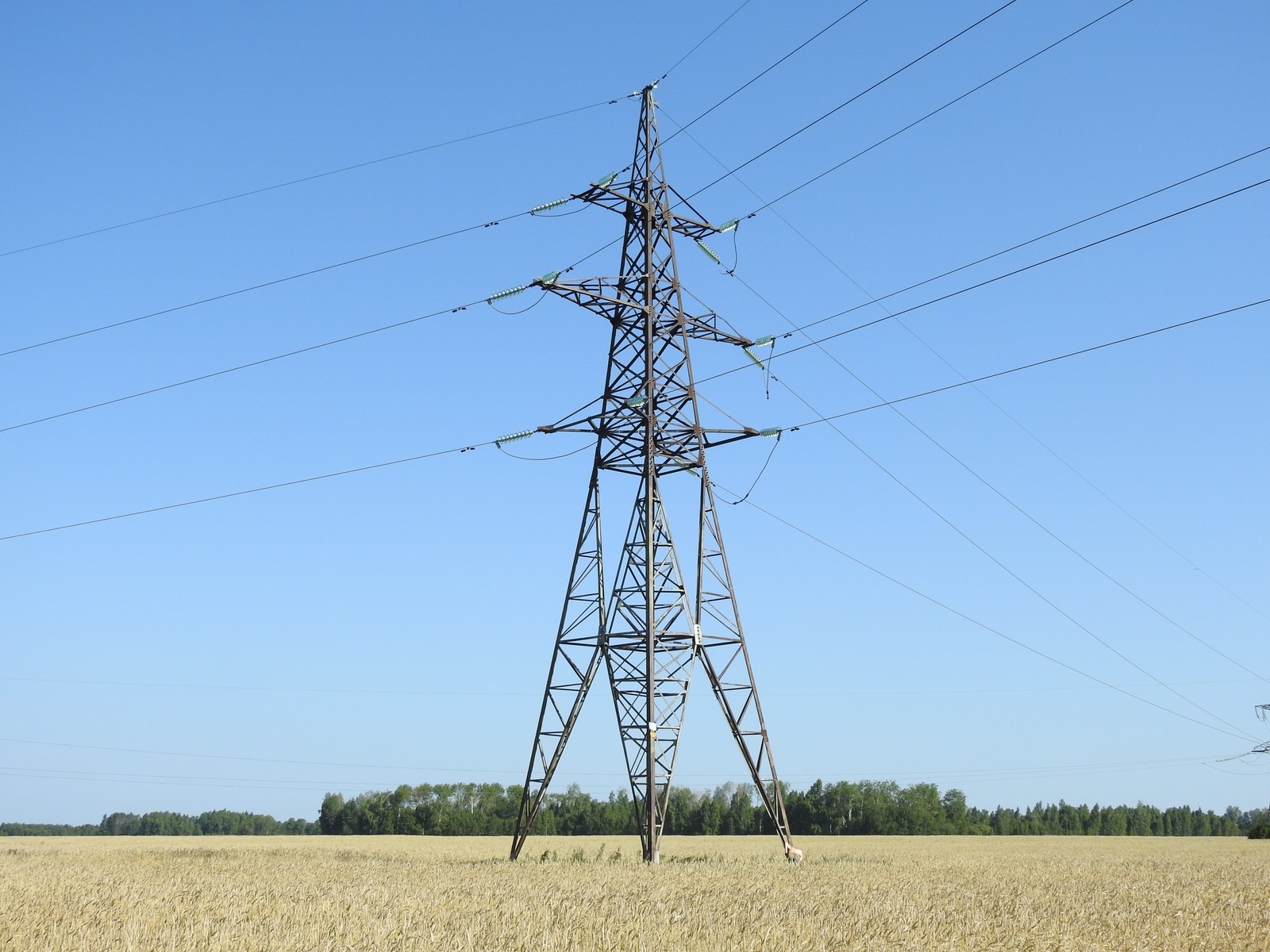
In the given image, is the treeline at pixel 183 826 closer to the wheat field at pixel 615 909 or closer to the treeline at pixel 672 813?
the treeline at pixel 672 813

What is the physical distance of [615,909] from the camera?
624 inches

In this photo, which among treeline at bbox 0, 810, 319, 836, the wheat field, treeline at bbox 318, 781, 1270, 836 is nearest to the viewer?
the wheat field

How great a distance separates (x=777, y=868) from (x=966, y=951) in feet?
39.3

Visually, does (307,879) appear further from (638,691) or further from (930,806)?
(930,806)

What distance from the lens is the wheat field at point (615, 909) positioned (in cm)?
1334

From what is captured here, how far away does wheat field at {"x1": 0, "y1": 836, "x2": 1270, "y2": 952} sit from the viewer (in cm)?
1334

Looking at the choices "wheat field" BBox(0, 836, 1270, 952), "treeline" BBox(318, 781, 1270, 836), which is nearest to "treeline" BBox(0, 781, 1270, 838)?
"treeline" BBox(318, 781, 1270, 836)

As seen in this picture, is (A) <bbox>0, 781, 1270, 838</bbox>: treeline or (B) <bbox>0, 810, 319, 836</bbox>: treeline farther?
(B) <bbox>0, 810, 319, 836</bbox>: treeline

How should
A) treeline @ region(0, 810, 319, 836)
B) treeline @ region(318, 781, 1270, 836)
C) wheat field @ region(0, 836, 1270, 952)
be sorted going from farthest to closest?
treeline @ region(0, 810, 319, 836) < treeline @ region(318, 781, 1270, 836) < wheat field @ region(0, 836, 1270, 952)

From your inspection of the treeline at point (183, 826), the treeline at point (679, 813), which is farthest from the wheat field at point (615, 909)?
the treeline at point (183, 826)

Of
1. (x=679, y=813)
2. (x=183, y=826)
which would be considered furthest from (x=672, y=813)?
(x=183, y=826)

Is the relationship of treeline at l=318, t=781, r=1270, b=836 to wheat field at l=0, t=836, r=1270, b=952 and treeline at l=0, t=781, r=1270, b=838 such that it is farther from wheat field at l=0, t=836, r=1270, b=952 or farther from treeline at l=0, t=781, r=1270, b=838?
wheat field at l=0, t=836, r=1270, b=952

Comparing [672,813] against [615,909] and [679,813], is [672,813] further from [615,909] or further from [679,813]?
[615,909]

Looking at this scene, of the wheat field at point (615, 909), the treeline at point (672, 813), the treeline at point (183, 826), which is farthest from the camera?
the treeline at point (183, 826)
